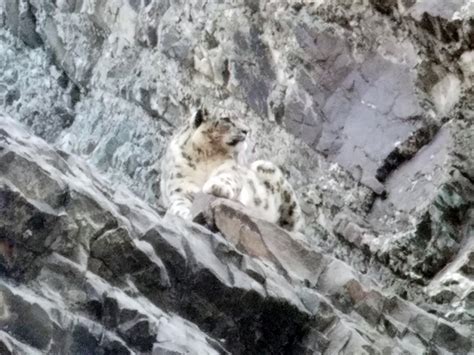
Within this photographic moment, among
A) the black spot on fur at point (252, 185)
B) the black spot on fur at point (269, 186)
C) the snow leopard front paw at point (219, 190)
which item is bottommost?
the snow leopard front paw at point (219, 190)

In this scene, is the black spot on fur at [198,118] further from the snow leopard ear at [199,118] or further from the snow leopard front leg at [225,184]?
the snow leopard front leg at [225,184]

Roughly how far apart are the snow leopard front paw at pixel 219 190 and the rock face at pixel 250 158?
369mm

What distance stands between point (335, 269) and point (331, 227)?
2.47 meters

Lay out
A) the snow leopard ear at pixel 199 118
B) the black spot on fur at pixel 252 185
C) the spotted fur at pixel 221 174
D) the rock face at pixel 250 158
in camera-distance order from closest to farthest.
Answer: the rock face at pixel 250 158, the spotted fur at pixel 221 174, the black spot on fur at pixel 252 185, the snow leopard ear at pixel 199 118

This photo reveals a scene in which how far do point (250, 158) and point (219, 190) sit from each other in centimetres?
218


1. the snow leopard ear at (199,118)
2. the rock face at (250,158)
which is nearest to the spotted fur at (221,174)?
the snow leopard ear at (199,118)

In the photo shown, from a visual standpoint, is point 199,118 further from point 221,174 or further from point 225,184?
point 225,184

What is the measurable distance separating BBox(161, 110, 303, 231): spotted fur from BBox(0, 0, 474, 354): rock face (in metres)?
0.80

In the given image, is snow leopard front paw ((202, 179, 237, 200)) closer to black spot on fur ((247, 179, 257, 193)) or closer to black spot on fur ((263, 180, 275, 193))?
black spot on fur ((247, 179, 257, 193))

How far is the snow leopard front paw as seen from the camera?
8125mm

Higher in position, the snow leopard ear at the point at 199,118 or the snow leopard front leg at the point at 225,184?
the snow leopard ear at the point at 199,118

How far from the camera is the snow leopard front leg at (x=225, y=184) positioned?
814 centimetres

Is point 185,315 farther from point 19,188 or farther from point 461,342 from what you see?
point 461,342

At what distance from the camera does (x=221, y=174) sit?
28.6ft
